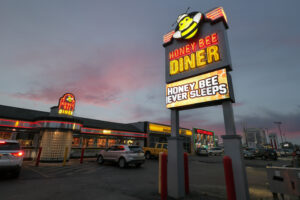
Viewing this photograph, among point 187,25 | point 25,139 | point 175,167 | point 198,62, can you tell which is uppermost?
point 187,25

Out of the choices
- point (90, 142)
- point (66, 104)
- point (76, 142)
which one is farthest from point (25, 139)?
point (90, 142)

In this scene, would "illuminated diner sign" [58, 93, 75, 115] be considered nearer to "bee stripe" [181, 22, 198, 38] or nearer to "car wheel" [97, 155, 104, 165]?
"car wheel" [97, 155, 104, 165]

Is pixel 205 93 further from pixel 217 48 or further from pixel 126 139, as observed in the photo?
pixel 126 139

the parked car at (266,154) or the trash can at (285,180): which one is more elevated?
the trash can at (285,180)

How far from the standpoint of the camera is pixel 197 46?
20.1 feet

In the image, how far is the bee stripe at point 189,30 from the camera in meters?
6.29

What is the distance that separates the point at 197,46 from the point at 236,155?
423 cm

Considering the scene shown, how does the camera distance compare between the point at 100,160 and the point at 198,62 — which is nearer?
the point at 198,62

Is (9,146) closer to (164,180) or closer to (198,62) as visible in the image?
(164,180)

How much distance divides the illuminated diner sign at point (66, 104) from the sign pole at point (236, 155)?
48.9 ft

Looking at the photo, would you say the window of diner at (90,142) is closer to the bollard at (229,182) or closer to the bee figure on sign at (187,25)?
the bee figure on sign at (187,25)

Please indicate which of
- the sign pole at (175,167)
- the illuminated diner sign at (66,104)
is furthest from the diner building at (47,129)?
the sign pole at (175,167)

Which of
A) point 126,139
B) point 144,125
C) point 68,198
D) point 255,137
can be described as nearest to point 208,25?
point 68,198

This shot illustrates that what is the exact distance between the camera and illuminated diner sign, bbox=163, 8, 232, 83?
5.46 meters
